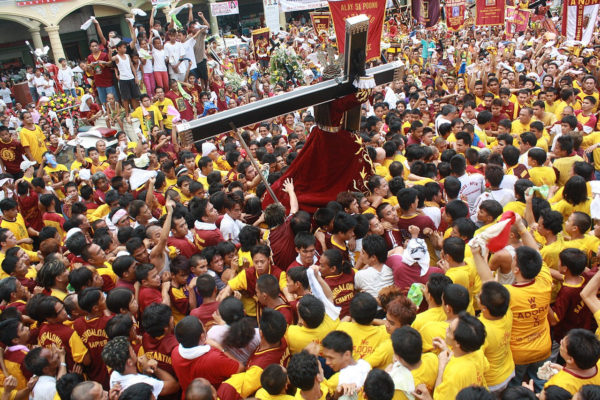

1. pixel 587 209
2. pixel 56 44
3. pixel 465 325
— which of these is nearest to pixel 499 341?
Answer: pixel 465 325

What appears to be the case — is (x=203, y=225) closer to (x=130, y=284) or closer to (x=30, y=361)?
(x=130, y=284)

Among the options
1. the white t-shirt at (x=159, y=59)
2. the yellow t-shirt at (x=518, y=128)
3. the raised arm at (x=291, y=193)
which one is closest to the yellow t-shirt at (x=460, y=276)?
the raised arm at (x=291, y=193)

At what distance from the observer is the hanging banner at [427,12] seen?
635 inches

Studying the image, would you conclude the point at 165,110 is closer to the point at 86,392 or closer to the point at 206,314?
the point at 206,314

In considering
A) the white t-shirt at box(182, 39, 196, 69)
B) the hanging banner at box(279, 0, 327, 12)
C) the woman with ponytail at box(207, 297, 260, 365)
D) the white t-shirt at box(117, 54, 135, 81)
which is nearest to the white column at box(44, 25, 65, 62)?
the hanging banner at box(279, 0, 327, 12)

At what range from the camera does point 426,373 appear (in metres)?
2.86

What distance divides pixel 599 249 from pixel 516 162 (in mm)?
2198

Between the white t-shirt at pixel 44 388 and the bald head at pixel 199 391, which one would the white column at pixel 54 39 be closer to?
the white t-shirt at pixel 44 388

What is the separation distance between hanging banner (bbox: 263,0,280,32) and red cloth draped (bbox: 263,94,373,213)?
57.4ft

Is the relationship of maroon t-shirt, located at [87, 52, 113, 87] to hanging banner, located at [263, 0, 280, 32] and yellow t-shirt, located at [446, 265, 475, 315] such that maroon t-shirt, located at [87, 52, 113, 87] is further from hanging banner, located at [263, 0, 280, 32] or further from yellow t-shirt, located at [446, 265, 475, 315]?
hanging banner, located at [263, 0, 280, 32]

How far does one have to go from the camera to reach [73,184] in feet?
22.3

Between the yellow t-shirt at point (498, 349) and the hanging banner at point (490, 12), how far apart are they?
11.6 m

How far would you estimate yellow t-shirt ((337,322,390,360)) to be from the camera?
3271 millimetres

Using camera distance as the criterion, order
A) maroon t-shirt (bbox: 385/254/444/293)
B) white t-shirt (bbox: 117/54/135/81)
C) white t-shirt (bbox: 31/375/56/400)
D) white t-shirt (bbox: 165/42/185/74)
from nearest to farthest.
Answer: white t-shirt (bbox: 31/375/56/400) < maroon t-shirt (bbox: 385/254/444/293) < white t-shirt (bbox: 117/54/135/81) < white t-shirt (bbox: 165/42/185/74)
